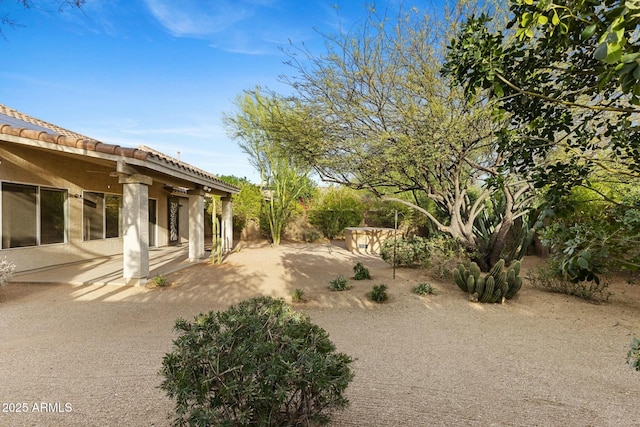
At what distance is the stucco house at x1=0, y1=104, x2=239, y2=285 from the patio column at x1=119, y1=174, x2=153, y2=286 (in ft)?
0.07

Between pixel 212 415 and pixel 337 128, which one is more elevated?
pixel 337 128

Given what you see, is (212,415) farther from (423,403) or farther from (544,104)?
(544,104)

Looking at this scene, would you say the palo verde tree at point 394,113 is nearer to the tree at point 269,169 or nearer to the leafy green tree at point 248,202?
the tree at point 269,169

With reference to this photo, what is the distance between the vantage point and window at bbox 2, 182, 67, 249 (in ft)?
25.5

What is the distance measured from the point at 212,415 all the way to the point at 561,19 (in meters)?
2.58

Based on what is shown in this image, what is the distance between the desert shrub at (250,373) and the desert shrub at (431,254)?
6.92 metres

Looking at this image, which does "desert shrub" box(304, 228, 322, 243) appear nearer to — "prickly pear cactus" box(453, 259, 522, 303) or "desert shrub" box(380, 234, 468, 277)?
"desert shrub" box(380, 234, 468, 277)

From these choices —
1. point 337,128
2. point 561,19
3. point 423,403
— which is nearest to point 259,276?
point 337,128

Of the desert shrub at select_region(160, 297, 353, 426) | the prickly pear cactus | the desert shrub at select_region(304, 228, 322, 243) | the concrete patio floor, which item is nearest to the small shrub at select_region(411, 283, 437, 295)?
the prickly pear cactus

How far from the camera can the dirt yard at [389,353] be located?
2812mm

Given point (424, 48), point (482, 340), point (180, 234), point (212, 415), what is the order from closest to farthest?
1. point (212, 415)
2. point (482, 340)
3. point (424, 48)
4. point (180, 234)

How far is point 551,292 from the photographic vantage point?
23.9 feet

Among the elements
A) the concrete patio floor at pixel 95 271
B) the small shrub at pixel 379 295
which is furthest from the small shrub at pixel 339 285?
the concrete patio floor at pixel 95 271

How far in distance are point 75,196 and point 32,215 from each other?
4.78ft
